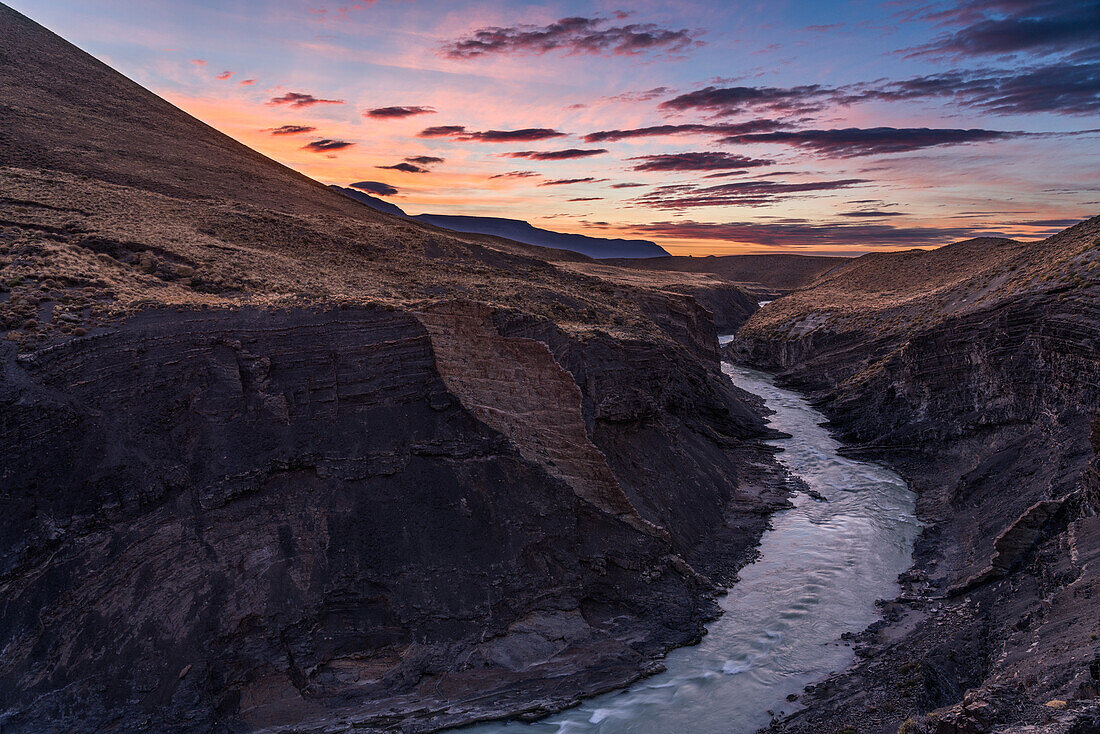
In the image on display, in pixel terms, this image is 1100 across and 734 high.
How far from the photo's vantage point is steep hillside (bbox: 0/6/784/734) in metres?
14.8

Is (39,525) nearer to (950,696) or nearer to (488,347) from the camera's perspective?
(488,347)

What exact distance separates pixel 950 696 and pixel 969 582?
667cm

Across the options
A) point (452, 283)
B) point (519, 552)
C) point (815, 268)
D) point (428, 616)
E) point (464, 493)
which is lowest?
point (428, 616)

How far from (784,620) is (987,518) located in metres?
10.7

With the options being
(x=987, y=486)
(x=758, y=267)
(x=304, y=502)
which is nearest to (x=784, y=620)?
(x=987, y=486)

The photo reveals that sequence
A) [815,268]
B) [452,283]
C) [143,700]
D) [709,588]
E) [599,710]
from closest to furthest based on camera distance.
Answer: [143,700] → [599,710] → [709,588] → [452,283] → [815,268]

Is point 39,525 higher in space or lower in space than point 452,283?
lower

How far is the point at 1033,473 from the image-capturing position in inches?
1005

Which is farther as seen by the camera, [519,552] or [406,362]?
[406,362]

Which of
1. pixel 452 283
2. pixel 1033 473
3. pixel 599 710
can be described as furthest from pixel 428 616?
pixel 1033 473

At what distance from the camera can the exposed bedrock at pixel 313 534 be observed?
1458 centimetres

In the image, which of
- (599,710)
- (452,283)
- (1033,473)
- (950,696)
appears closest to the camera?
(950,696)

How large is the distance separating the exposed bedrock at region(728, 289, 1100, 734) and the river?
2.98 feet

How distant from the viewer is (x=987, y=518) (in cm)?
2495
